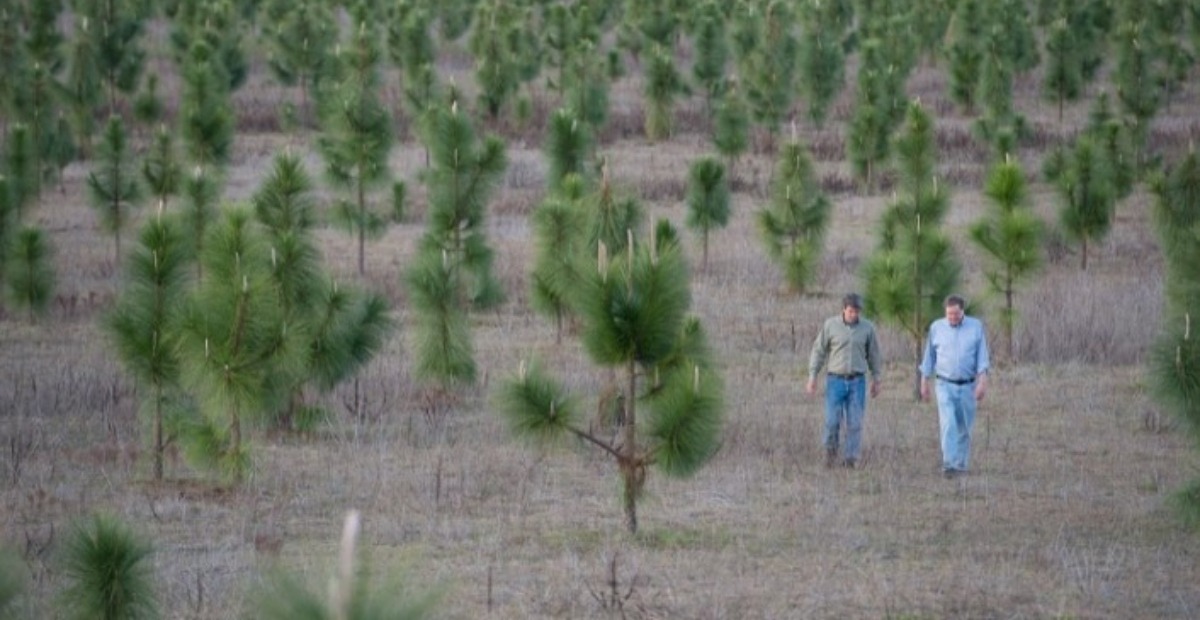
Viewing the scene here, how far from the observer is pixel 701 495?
14.5m

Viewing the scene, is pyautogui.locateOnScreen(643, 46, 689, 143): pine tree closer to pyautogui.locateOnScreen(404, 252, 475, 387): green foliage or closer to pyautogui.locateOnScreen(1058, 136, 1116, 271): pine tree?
pyautogui.locateOnScreen(1058, 136, 1116, 271): pine tree

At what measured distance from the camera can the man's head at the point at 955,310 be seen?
48.4ft

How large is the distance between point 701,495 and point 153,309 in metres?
3.84

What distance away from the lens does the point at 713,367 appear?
43.1 ft

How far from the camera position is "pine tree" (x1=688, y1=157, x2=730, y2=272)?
965 inches

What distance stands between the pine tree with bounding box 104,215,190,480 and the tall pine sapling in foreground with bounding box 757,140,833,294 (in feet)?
34.9

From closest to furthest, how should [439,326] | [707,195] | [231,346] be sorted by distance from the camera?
[231,346] → [439,326] → [707,195]

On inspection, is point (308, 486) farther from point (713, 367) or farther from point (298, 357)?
point (713, 367)

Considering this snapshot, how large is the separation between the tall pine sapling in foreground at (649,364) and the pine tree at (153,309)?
2694mm

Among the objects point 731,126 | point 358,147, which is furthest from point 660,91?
point 358,147

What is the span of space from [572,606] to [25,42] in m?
27.9

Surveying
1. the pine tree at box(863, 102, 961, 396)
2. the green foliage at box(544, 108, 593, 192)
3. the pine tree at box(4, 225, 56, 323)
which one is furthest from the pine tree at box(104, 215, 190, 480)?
the green foliage at box(544, 108, 593, 192)

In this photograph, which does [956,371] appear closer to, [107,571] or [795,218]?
[107,571]

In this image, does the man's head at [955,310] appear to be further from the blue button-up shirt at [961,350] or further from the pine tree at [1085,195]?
the pine tree at [1085,195]
